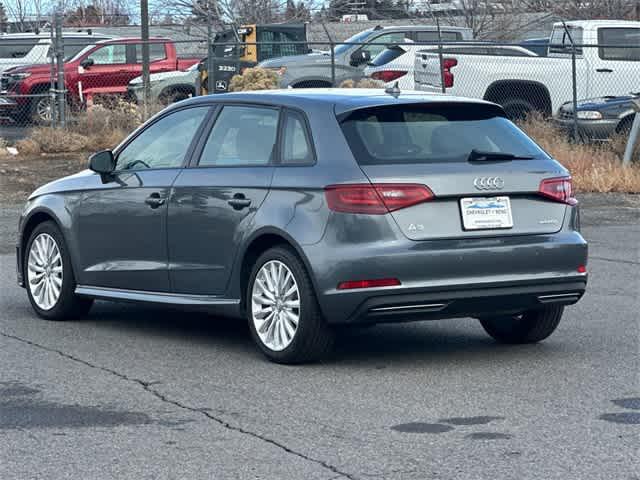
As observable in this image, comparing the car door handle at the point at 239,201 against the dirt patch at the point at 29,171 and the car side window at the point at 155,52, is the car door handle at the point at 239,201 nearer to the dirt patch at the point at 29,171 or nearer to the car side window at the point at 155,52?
the dirt patch at the point at 29,171

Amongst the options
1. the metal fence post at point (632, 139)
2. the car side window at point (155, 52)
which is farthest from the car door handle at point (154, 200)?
the car side window at point (155, 52)

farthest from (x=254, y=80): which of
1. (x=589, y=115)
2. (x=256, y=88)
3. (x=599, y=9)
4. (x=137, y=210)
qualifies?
(x=599, y=9)

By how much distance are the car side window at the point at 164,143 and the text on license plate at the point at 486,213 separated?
2.02 meters

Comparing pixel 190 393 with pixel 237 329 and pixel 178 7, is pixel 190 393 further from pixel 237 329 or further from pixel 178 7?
pixel 178 7

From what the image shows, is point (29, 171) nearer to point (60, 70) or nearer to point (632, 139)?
point (60, 70)

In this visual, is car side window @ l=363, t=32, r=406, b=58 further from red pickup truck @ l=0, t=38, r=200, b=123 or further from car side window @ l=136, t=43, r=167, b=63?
car side window @ l=136, t=43, r=167, b=63

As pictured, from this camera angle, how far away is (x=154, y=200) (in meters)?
8.55

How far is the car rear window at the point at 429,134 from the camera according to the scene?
7.52 meters

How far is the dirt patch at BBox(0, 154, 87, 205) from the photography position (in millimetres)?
18547

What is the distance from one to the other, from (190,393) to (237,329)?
2163 millimetres

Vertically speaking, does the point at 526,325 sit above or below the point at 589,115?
above

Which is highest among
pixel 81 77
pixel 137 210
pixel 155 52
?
pixel 137 210

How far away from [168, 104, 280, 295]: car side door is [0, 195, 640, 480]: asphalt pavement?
19.9 inches

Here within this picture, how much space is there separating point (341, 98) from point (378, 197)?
2.90ft
